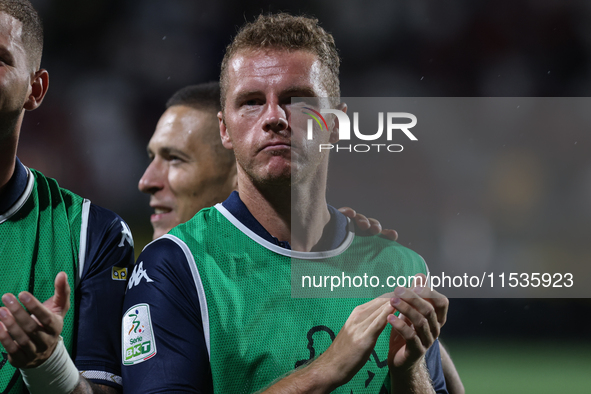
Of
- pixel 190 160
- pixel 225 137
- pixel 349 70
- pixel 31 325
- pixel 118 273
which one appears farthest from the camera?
pixel 349 70

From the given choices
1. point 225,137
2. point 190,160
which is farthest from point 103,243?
point 190,160

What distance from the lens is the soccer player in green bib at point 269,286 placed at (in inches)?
65.1

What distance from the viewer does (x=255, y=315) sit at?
5.96 feet

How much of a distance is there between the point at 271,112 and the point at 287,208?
1.16ft

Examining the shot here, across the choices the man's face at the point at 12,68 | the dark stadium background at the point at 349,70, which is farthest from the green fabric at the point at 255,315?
the dark stadium background at the point at 349,70

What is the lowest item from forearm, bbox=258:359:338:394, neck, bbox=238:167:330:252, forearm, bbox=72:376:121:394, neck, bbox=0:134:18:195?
forearm, bbox=72:376:121:394

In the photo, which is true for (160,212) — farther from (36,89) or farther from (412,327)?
(412,327)

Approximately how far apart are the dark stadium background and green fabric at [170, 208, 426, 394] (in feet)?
15.5

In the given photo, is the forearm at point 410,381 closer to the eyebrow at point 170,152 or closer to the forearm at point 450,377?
the forearm at point 450,377

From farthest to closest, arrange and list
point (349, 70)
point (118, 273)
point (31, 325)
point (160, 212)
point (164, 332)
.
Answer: point (349, 70) < point (160, 212) < point (118, 273) < point (164, 332) < point (31, 325)

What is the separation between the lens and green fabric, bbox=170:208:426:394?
1.75m

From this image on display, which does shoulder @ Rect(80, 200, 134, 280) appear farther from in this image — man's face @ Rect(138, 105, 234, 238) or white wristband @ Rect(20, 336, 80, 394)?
man's face @ Rect(138, 105, 234, 238)

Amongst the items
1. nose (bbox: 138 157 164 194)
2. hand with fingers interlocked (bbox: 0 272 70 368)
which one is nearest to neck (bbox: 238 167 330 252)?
hand with fingers interlocked (bbox: 0 272 70 368)

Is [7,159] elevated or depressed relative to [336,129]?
depressed
